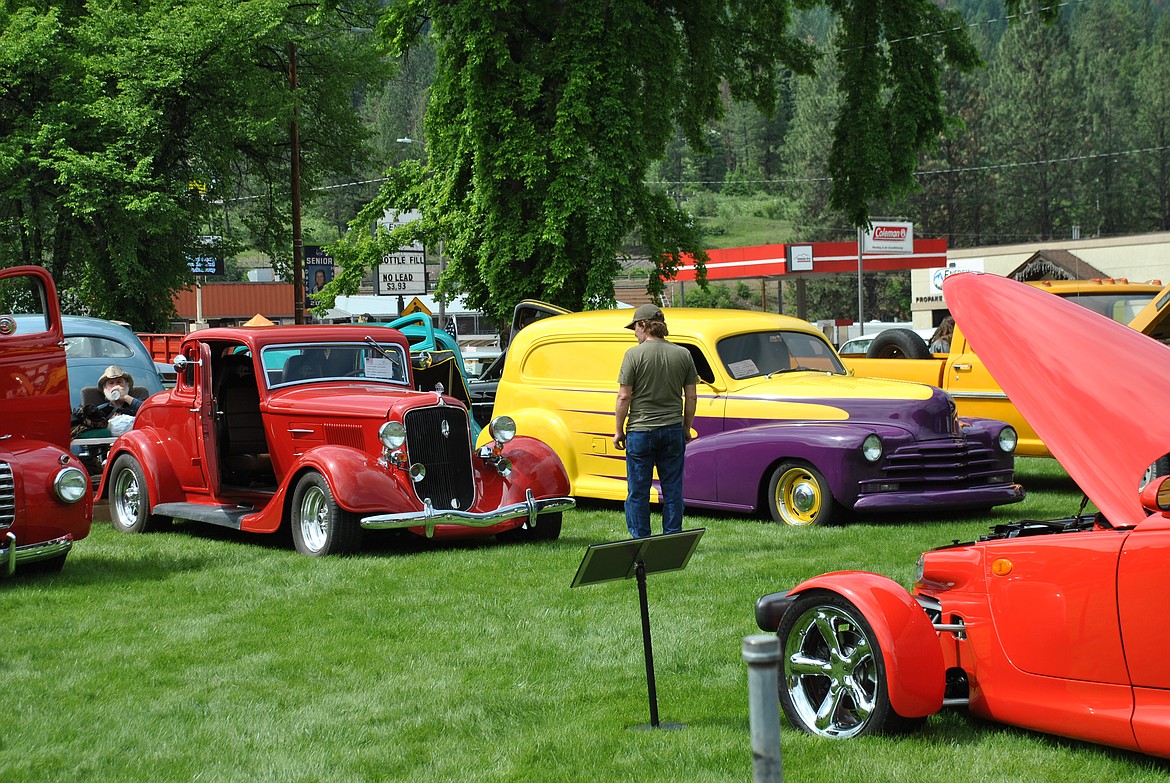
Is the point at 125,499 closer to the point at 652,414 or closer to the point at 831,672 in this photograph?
the point at 652,414

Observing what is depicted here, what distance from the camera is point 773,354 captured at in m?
12.8

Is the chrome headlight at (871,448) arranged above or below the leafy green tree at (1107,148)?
below

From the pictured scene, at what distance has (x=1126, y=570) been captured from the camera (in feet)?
14.6

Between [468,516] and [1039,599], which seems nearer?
[1039,599]

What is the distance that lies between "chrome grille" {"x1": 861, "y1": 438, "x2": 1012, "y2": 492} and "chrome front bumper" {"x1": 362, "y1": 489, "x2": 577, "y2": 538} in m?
2.72

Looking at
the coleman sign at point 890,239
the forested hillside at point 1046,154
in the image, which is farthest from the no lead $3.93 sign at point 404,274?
the forested hillside at point 1046,154

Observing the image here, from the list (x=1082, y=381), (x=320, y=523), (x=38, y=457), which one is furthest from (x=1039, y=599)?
(x=38, y=457)

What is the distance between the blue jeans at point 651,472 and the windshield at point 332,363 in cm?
310

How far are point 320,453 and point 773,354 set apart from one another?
15.5 ft

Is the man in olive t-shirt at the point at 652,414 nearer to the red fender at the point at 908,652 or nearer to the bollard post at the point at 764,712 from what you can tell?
the red fender at the point at 908,652

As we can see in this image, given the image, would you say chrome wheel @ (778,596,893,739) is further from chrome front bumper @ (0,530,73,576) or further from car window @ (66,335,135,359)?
car window @ (66,335,135,359)

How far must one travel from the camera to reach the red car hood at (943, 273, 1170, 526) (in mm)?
4453

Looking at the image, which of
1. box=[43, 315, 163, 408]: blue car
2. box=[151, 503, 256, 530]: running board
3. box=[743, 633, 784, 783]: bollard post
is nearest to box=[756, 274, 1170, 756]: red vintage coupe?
box=[743, 633, 784, 783]: bollard post

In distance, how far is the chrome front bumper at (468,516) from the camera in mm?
10023
